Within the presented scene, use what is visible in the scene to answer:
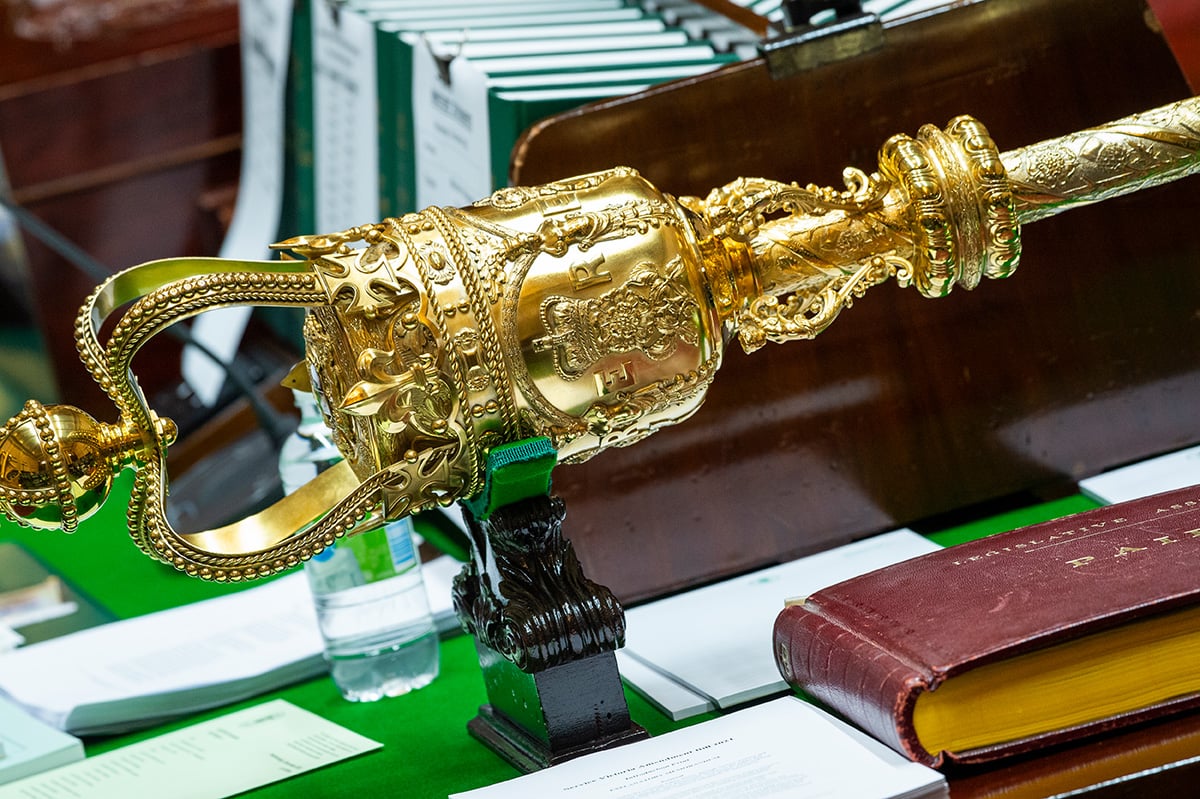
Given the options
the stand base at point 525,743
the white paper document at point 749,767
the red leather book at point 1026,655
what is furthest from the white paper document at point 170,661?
the red leather book at point 1026,655

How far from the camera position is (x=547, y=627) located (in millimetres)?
943

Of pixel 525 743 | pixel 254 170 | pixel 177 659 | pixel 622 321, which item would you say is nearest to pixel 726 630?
→ pixel 525 743

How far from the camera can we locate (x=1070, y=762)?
32.8 inches

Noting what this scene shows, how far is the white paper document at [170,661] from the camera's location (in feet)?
4.08

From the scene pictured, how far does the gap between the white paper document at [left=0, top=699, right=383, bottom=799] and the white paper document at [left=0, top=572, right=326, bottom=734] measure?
4cm

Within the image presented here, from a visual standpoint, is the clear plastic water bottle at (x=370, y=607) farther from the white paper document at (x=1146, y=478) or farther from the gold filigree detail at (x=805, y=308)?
the white paper document at (x=1146, y=478)

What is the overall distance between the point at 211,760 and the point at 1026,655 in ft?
1.90

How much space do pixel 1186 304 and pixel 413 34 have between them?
0.77 metres

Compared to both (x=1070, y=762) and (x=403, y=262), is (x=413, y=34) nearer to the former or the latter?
(x=403, y=262)

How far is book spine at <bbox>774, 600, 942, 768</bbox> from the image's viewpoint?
83 cm

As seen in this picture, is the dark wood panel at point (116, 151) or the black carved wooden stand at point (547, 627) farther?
the dark wood panel at point (116, 151)

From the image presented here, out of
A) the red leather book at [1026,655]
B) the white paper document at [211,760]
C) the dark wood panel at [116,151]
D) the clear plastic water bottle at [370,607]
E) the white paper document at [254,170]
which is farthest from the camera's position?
the dark wood panel at [116,151]

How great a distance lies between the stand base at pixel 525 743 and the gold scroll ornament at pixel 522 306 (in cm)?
17

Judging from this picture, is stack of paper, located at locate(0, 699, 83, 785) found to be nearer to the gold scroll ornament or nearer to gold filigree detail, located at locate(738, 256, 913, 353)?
→ the gold scroll ornament
